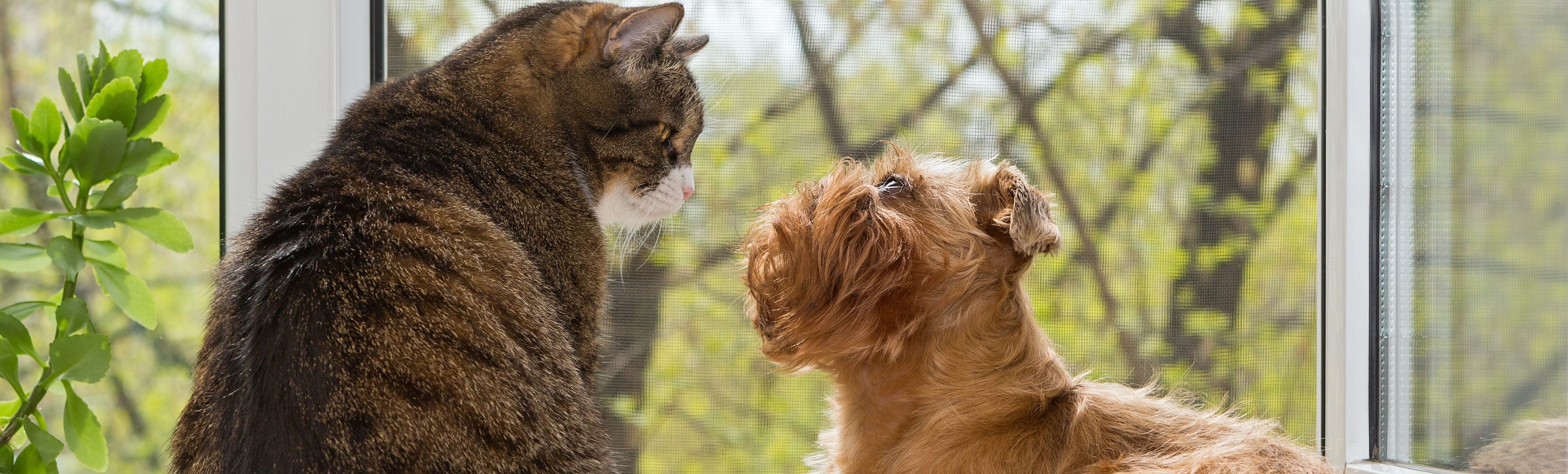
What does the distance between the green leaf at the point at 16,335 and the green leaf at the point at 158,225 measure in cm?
16

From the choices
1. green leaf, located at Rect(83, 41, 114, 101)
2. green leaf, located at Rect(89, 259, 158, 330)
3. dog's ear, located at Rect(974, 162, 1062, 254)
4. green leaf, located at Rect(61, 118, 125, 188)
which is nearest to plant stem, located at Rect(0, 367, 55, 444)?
green leaf, located at Rect(89, 259, 158, 330)

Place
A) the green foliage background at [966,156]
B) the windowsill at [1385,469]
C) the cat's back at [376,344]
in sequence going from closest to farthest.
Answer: the cat's back at [376,344] < the windowsill at [1385,469] < the green foliage background at [966,156]

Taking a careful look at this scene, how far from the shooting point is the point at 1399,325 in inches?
51.7

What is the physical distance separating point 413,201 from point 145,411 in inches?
33.9

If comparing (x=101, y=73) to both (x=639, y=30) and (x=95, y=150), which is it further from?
(x=639, y=30)

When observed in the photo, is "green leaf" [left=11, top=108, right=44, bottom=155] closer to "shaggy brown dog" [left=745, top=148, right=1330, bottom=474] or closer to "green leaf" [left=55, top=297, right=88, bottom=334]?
"green leaf" [left=55, top=297, right=88, bottom=334]

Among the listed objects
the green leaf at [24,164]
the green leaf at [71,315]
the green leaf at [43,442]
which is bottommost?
the green leaf at [43,442]

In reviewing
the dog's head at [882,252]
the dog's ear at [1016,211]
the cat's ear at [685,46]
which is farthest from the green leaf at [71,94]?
the dog's ear at [1016,211]

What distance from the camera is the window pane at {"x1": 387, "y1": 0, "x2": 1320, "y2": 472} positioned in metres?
1.39

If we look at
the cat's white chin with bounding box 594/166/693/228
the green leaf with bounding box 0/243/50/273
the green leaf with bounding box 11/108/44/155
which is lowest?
the green leaf with bounding box 0/243/50/273

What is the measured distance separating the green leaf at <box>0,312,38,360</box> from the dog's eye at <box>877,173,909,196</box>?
0.98m

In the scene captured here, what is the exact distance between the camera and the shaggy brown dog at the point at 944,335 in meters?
0.95

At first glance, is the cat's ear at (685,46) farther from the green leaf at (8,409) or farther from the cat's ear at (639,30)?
the green leaf at (8,409)

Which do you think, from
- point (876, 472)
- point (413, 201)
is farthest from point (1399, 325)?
point (413, 201)
